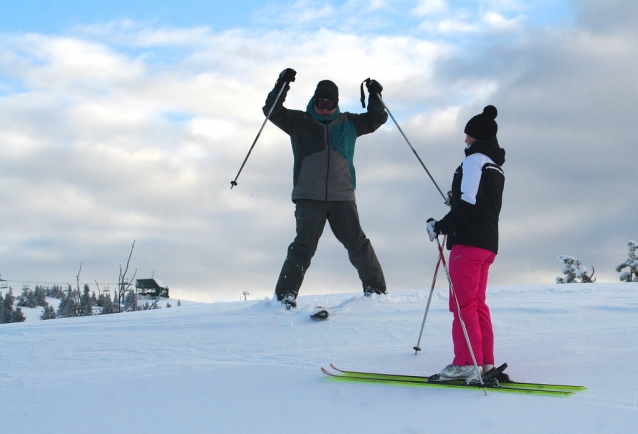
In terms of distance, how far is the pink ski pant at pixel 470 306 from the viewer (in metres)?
3.62

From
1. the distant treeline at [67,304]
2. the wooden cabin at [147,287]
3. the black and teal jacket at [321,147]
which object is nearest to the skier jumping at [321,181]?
the black and teal jacket at [321,147]

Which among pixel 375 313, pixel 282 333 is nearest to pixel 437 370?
pixel 282 333

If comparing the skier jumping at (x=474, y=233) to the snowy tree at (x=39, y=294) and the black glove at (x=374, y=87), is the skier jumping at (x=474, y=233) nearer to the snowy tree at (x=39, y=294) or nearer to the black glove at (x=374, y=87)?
the black glove at (x=374, y=87)

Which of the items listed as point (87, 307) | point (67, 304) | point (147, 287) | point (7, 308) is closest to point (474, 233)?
point (147, 287)

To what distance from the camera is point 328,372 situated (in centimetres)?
370

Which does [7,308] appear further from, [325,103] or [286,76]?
[325,103]

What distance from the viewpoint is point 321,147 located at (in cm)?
638

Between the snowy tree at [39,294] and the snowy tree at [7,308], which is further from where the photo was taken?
the snowy tree at [39,294]

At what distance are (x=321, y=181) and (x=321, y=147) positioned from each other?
0.34 metres

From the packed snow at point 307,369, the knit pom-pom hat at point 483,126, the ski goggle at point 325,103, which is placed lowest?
the packed snow at point 307,369

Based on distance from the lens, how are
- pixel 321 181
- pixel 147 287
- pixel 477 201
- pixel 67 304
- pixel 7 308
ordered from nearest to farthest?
pixel 477 201, pixel 321 181, pixel 147 287, pixel 67 304, pixel 7 308

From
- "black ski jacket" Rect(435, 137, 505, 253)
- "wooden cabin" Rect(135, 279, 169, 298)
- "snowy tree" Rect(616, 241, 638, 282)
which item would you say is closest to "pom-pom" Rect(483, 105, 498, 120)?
"black ski jacket" Rect(435, 137, 505, 253)

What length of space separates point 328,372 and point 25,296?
224ft

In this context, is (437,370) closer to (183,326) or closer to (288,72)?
(183,326)
